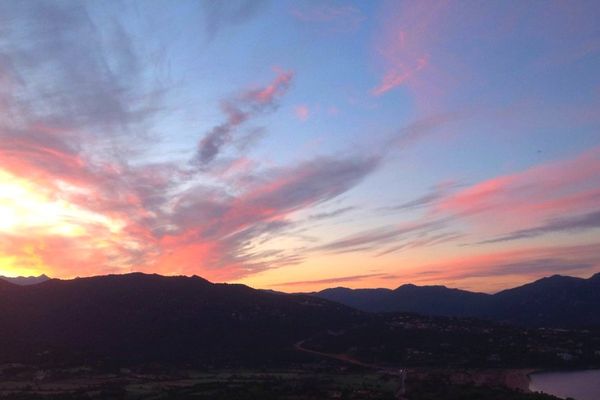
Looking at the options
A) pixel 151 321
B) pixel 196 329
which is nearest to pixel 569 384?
pixel 196 329

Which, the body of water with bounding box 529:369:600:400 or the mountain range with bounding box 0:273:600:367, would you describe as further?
the mountain range with bounding box 0:273:600:367

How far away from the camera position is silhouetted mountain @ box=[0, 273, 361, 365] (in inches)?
4143

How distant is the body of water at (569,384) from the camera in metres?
71.1

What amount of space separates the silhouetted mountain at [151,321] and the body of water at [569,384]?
1725 inches

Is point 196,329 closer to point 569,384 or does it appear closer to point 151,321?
point 151,321

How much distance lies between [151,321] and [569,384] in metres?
86.2

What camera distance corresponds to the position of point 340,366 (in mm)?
92938

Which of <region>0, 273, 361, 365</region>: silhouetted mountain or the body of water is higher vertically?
<region>0, 273, 361, 365</region>: silhouetted mountain

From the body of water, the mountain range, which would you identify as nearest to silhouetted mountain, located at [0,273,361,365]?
the mountain range

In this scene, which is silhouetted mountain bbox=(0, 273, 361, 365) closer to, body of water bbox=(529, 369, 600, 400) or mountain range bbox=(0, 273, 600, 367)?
mountain range bbox=(0, 273, 600, 367)

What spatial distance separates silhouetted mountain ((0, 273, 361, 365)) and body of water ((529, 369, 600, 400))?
43824mm

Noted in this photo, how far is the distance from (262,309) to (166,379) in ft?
227

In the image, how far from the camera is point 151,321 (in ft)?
420

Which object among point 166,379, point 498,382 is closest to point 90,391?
point 166,379
